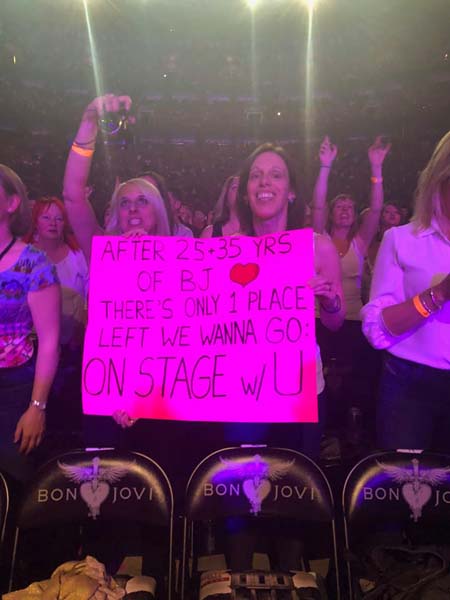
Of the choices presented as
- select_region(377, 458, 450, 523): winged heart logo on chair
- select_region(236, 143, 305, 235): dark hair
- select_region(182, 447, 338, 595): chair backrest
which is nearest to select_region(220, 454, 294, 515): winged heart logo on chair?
select_region(182, 447, 338, 595): chair backrest

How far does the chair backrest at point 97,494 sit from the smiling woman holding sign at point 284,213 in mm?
410

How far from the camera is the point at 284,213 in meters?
1.90

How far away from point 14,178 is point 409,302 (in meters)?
1.54

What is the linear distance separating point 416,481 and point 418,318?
23.7 inches

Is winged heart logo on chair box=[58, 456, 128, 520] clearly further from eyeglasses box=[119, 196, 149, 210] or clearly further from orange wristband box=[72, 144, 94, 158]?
orange wristband box=[72, 144, 94, 158]

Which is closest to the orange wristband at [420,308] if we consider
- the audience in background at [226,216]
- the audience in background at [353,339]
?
the audience in background at [226,216]

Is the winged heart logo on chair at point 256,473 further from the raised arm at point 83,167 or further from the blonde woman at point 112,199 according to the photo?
the raised arm at point 83,167

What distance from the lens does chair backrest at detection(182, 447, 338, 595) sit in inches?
67.7

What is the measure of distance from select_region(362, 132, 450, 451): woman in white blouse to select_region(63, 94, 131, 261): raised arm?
1435mm

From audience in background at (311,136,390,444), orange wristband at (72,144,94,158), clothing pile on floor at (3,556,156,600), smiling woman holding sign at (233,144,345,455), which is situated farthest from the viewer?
audience in background at (311,136,390,444)

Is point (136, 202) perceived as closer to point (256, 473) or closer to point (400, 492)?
point (256, 473)

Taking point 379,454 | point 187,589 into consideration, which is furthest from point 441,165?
point 187,589

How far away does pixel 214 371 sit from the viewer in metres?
1.81

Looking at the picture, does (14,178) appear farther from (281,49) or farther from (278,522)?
(281,49)
